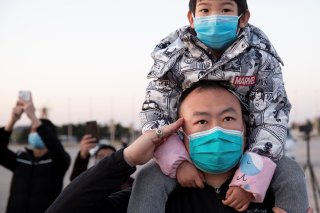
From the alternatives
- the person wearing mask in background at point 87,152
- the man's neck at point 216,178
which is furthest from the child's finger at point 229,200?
the person wearing mask in background at point 87,152

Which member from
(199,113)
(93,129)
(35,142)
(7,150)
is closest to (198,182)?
(199,113)

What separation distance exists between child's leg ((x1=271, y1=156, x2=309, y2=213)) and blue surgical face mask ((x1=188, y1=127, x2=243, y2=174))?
0.59 feet

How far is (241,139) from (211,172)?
0.18 metres

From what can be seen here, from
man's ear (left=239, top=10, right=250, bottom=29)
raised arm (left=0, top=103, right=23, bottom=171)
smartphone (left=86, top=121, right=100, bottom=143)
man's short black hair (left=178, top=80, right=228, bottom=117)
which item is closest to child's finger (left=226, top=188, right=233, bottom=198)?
man's short black hair (left=178, top=80, right=228, bottom=117)

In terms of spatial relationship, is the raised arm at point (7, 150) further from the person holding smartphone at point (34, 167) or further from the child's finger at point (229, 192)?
the child's finger at point (229, 192)

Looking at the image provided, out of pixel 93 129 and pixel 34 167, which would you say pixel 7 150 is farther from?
pixel 93 129

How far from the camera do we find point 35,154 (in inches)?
223

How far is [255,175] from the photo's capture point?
199 centimetres

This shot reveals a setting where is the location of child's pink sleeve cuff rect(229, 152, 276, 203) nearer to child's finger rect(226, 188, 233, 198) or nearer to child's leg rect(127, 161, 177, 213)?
child's finger rect(226, 188, 233, 198)

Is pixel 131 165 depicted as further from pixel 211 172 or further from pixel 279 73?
pixel 279 73

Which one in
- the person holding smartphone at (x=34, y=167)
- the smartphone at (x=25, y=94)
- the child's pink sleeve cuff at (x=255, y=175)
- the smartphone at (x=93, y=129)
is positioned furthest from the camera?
the person holding smartphone at (x=34, y=167)

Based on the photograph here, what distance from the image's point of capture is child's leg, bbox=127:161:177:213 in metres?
2.02

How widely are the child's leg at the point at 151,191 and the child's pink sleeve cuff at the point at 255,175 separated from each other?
0.89ft

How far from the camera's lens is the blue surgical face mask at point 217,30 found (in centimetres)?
215
